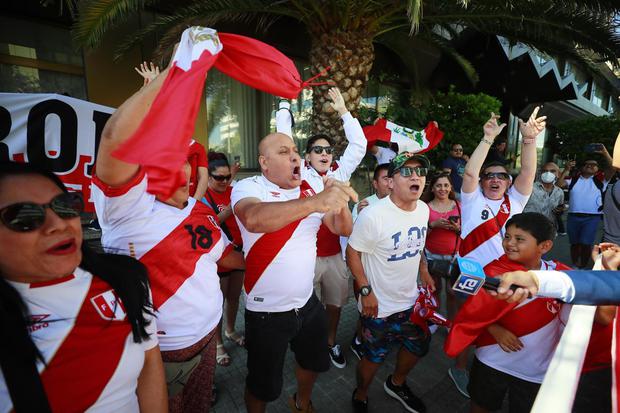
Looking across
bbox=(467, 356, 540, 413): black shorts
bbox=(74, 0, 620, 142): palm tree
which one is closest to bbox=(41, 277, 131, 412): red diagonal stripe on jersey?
bbox=(467, 356, 540, 413): black shorts

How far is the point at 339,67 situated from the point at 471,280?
504 cm

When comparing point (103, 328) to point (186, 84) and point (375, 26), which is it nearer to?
point (186, 84)

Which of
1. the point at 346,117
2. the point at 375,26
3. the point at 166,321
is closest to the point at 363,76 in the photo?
the point at 375,26

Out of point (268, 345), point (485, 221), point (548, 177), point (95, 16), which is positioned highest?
point (95, 16)

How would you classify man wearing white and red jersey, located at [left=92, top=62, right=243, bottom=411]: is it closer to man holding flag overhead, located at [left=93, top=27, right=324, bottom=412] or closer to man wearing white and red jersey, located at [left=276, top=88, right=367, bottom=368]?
man holding flag overhead, located at [left=93, top=27, right=324, bottom=412]

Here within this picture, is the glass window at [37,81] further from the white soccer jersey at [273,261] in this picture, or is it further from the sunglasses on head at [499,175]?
the sunglasses on head at [499,175]

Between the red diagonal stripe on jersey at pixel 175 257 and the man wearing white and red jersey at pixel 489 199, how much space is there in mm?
2416

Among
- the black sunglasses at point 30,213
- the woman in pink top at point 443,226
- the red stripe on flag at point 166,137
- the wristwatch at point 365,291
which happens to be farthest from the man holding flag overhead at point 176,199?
the woman in pink top at point 443,226

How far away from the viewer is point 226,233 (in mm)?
2977

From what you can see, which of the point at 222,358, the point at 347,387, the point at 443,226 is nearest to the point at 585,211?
the point at 443,226

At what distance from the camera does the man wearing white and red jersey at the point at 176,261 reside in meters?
1.44

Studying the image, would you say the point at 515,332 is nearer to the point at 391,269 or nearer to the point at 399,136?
the point at 391,269

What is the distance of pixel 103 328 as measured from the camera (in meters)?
1.17

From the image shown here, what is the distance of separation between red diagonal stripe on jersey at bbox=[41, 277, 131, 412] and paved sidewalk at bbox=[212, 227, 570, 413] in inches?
66.2
